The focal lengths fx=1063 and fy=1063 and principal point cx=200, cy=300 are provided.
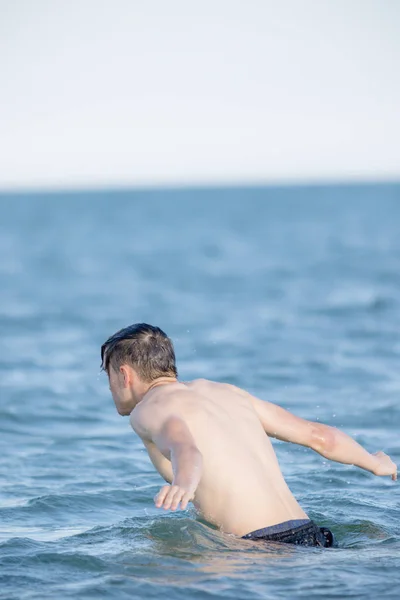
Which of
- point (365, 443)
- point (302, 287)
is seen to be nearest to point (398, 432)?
point (365, 443)

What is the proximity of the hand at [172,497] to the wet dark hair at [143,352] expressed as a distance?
934 millimetres

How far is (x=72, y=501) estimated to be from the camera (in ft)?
23.8

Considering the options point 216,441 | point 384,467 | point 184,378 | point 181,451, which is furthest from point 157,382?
point 184,378

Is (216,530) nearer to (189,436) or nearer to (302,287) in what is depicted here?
(189,436)

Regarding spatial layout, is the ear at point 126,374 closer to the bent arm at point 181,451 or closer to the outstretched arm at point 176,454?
the outstretched arm at point 176,454

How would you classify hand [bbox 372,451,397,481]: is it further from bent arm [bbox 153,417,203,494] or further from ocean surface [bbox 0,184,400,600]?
bent arm [bbox 153,417,203,494]

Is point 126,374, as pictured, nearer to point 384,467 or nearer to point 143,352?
point 143,352

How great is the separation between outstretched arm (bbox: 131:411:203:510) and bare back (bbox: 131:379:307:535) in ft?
0.24

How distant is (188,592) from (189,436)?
0.70m

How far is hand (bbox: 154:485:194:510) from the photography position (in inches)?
175

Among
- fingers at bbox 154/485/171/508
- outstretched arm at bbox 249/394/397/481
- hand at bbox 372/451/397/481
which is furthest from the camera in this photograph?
hand at bbox 372/451/397/481

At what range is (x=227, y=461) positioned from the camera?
5137mm

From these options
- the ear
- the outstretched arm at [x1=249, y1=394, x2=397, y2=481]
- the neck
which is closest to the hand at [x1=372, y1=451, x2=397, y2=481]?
the outstretched arm at [x1=249, y1=394, x2=397, y2=481]

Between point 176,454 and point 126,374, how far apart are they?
0.71 metres
